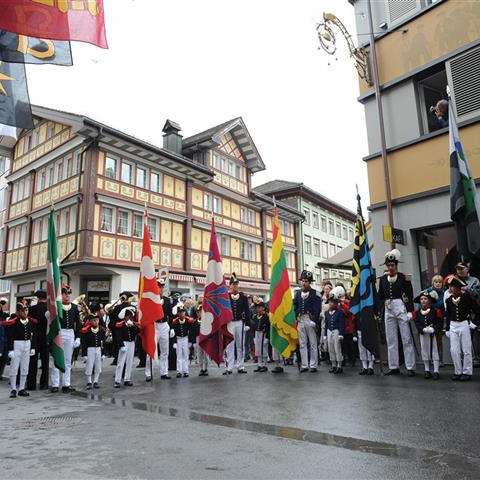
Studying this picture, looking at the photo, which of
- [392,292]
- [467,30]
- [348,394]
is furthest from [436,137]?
[348,394]

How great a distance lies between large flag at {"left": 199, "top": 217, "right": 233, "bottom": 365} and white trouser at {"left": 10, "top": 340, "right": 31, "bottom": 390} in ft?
11.7

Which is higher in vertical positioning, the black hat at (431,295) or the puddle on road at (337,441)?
the black hat at (431,295)

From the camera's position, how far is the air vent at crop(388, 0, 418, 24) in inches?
469

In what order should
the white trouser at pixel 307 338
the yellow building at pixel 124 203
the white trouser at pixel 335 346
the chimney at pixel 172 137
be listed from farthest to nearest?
the chimney at pixel 172 137
the yellow building at pixel 124 203
the white trouser at pixel 307 338
the white trouser at pixel 335 346

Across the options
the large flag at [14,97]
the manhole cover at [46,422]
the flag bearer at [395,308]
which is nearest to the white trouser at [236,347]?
the flag bearer at [395,308]

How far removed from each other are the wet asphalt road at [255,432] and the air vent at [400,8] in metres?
9.57

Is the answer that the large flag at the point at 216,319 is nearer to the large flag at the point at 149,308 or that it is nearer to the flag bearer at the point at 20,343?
the large flag at the point at 149,308

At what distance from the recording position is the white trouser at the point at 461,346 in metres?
7.64

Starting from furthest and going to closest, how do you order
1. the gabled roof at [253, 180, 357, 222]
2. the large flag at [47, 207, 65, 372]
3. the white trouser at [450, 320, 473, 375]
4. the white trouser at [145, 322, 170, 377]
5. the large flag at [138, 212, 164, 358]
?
the gabled roof at [253, 180, 357, 222] → the white trouser at [145, 322, 170, 377] → the large flag at [138, 212, 164, 358] → the large flag at [47, 207, 65, 372] → the white trouser at [450, 320, 473, 375]

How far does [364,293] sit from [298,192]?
33.8m

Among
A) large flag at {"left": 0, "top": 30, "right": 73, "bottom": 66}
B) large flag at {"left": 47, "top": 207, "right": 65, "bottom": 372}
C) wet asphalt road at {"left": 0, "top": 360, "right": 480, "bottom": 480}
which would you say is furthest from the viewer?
large flag at {"left": 47, "top": 207, "right": 65, "bottom": 372}

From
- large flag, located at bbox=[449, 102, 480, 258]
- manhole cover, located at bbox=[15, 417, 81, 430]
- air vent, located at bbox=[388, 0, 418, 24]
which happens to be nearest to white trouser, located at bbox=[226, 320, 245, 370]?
manhole cover, located at bbox=[15, 417, 81, 430]

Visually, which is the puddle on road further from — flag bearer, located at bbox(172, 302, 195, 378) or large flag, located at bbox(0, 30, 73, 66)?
large flag, located at bbox(0, 30, 73, 66)

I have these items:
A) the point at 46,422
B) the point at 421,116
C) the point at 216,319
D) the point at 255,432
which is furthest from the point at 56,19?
the point at 421,116
